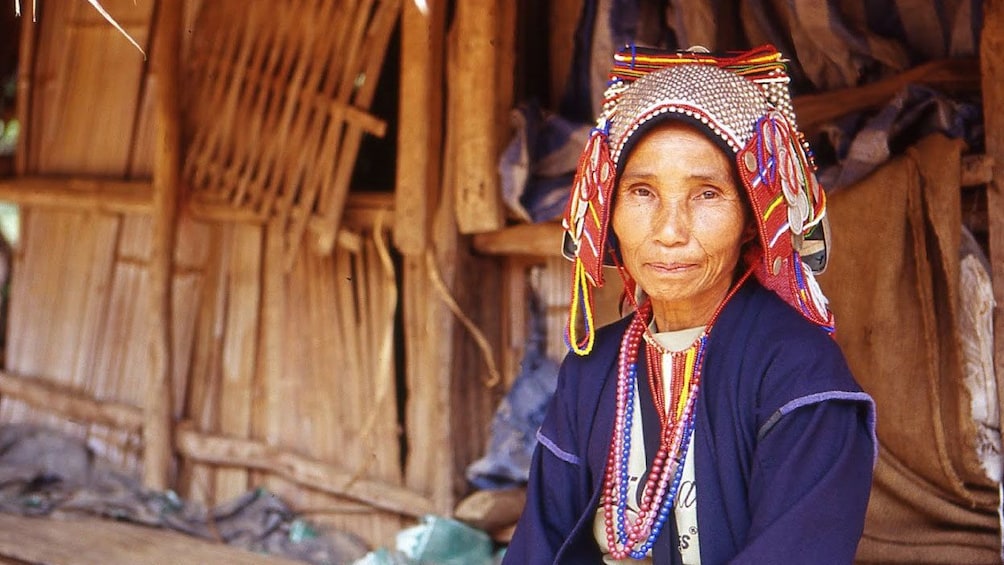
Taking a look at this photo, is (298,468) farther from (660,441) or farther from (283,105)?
(660,441)

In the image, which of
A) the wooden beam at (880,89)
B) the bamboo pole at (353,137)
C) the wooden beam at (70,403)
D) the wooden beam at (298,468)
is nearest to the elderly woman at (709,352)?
the wooden beam at (880,89)

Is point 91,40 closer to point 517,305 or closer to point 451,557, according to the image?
point 517,305

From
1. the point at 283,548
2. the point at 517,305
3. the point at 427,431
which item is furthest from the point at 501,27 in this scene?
the point at 283,548

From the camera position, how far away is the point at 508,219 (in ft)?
13.3

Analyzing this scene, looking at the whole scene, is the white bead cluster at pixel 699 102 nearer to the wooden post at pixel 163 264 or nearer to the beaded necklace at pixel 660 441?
the beaded necklace at pixel 660 441

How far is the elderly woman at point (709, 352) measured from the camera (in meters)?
1.95

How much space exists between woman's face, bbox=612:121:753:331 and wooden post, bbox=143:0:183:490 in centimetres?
322

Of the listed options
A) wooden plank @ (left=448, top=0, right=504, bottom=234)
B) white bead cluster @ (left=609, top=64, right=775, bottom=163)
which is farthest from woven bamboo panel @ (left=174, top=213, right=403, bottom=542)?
white bead cluster @ (left=609, top=64, right=775, bottom=163)

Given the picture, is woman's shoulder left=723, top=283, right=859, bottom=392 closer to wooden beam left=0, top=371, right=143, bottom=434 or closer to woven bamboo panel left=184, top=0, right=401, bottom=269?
woven bamboo panel left=184, top=0, right=401, bottom=269

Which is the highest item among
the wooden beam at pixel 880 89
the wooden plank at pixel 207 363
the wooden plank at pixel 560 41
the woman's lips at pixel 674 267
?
the wooden plank at pixel 560 41

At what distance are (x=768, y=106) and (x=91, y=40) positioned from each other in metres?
4.45

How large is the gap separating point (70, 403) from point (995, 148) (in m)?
4.32

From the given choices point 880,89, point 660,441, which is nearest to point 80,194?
point 880,89

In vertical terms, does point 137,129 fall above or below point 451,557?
above
